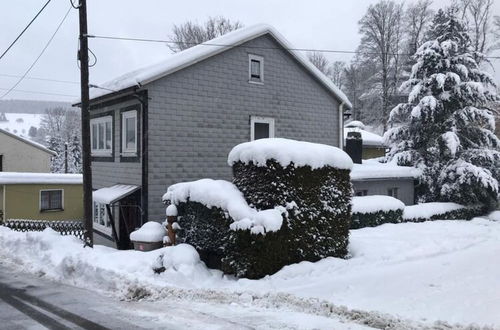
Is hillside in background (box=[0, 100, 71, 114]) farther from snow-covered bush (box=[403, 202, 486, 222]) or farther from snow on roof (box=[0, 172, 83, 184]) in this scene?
snow-covered bush (box=[403, 202, 486, 222])

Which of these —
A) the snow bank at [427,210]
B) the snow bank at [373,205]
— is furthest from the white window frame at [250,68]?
the snow bank at [427,210]

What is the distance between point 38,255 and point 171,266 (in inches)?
179

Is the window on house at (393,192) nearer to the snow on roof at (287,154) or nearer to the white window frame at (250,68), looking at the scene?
the white window frame at (250,68)

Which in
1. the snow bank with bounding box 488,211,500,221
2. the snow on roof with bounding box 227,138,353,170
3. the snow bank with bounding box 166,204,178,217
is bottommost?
the snow bank with bounding box 488,211,500,221

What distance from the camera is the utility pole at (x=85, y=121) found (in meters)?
12.0

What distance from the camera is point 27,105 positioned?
6053 inches

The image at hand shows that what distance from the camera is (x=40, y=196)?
25.9 m

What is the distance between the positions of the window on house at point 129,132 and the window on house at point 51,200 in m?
12.6

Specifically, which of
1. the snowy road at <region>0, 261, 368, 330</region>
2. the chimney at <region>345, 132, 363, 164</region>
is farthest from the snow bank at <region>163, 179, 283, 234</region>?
the chimney at <region>345, 132, 363, 164</region>

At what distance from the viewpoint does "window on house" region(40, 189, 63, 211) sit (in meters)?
26.2

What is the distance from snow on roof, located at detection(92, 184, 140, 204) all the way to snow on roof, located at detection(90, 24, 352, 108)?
3.26 metres

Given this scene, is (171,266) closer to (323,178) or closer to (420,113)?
(323,178)

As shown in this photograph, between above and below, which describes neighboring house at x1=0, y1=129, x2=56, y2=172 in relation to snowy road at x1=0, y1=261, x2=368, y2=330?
above

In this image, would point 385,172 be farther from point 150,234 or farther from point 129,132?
point 150,234
